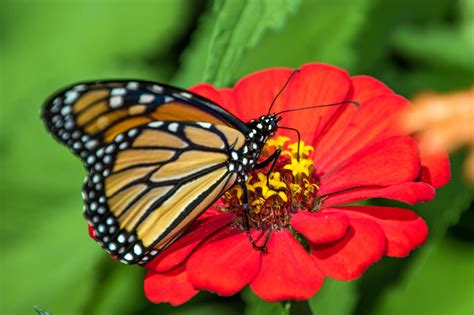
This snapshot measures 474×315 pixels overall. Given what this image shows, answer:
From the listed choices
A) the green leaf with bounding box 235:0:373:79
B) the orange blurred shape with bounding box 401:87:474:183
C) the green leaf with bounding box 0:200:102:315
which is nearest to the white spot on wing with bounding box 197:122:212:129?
the green leaf with bounding box 235:0:373:79

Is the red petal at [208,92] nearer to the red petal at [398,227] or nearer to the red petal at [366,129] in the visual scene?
the red petal at [366,129]

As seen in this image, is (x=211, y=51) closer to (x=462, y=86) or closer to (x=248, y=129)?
(x=248, y=129)

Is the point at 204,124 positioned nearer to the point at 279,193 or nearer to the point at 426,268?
the point at 279,193

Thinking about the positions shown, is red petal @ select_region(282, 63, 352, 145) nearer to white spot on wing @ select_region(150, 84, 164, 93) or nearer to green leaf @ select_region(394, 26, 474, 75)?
white spot on wing @ select_region(150, 84, 164, 93)

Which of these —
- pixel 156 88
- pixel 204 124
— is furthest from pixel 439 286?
pixel 156 88

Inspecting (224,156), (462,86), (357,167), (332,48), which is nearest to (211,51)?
(224,156)

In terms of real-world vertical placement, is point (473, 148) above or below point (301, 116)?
above

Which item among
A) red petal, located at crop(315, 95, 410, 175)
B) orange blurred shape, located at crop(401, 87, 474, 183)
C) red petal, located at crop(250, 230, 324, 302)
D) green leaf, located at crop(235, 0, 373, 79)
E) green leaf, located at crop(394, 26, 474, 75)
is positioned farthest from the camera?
green leaf, located at crop(394, 26, 474, 75)
